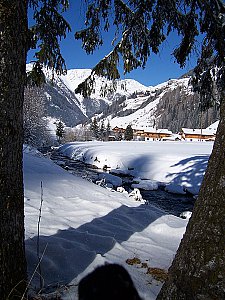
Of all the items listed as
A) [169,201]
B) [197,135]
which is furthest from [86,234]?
[197,135]

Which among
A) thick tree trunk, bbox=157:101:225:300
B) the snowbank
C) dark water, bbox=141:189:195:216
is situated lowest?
dark water, bbox=141:189:195:216

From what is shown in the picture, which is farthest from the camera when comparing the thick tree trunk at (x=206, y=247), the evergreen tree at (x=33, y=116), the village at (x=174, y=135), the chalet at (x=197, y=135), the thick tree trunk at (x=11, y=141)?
the village at (x=174, y=135)

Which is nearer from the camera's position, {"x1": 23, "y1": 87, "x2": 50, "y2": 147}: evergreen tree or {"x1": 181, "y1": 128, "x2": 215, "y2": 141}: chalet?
{"x1": 23, "y1": 87, "x2": 50, "y2": 147}: evergreen tree

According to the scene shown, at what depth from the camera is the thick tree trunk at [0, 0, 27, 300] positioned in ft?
5.46

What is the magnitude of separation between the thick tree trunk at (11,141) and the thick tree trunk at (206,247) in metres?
0.91

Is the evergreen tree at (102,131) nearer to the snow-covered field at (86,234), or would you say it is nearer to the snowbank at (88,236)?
the snow-covered field at (86,234)

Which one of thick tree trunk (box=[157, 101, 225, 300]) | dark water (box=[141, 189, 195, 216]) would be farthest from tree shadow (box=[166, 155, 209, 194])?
thick tree trunk (box=[157, 101, 225, 300])

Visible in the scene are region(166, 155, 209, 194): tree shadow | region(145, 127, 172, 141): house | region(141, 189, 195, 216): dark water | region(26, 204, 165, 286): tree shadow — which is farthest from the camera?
region(145, 127, 172, 141): house

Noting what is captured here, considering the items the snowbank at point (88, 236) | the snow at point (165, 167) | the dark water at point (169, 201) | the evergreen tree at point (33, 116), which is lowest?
the dark water at point (169, 201)

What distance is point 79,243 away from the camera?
333cm

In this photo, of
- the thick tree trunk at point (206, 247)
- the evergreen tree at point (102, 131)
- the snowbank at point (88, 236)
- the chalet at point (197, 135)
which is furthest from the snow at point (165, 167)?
the chalet at point (197, 135)

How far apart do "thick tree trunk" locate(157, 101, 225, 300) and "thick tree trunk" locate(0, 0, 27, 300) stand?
914mm

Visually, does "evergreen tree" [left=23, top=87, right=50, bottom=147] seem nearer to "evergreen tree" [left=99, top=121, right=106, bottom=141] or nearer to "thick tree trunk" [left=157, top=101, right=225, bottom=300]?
"thick tree trunk" [left=157, top=101, right=225, bottom=300]

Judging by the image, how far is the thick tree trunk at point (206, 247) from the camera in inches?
55.9
